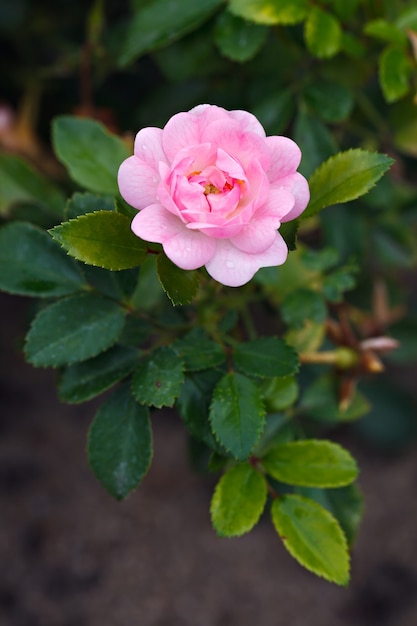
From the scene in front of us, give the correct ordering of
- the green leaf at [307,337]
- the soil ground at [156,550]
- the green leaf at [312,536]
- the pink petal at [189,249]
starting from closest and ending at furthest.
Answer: the pink petal at [189,249] → the green leaf at [312,536] → the green leaf at [307,337] → the soil ground at [156,550]

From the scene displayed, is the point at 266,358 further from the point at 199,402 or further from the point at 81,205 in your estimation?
the point at 81,205

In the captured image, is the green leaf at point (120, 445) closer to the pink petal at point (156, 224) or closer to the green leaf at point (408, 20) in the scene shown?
the pink petal at point (156, 224)

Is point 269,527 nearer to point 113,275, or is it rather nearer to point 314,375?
point 314,375

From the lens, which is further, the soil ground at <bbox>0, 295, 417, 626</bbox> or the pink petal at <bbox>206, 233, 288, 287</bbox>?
the soil ground at <bbox>0, 295, 417, 626</bbox>

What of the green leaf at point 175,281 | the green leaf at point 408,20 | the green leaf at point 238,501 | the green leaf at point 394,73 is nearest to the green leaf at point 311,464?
the green leaf at point 238,501

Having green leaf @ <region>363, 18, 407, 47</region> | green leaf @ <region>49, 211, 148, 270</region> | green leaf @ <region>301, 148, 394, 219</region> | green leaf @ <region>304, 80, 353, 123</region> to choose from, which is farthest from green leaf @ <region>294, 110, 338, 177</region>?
green leaf @ <region>49, 211, 148, 270</region>

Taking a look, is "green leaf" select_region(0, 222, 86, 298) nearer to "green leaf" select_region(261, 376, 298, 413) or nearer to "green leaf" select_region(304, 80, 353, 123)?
"green leaf" select_region(261, 376, 298, 413)
